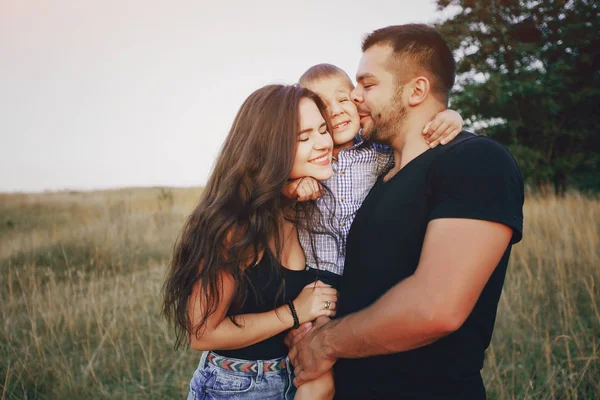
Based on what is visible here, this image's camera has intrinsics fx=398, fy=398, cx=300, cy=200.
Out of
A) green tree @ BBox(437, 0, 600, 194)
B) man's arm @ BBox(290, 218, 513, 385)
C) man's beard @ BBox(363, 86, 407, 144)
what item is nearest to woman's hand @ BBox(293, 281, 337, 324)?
man's arm @ BBox(290, 218, 513, 385)

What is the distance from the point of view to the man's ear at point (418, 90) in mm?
1869

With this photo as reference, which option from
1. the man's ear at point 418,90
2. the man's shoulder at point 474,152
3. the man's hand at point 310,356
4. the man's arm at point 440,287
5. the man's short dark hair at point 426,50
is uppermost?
the man's short dark hair at point 426,50

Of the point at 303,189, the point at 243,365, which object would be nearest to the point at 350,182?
the point at 303,189

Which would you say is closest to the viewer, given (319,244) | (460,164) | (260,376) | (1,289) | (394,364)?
(460,164)

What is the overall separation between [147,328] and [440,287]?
13.0 feet

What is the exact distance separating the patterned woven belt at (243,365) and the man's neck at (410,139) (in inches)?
40.8

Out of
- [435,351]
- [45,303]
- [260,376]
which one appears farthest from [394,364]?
[45,303]

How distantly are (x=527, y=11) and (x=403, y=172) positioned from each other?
14537 millimetres

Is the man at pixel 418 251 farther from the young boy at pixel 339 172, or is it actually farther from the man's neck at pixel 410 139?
the young boy at pixel 339 172

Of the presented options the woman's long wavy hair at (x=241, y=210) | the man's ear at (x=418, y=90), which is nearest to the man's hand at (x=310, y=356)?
the woman's long wavy hair at (x=241, y=210)

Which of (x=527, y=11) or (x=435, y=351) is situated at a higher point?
(x=527, y=11)

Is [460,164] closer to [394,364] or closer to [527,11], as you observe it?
[394,364]

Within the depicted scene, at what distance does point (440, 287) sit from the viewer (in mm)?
1281

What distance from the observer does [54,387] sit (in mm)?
3340
